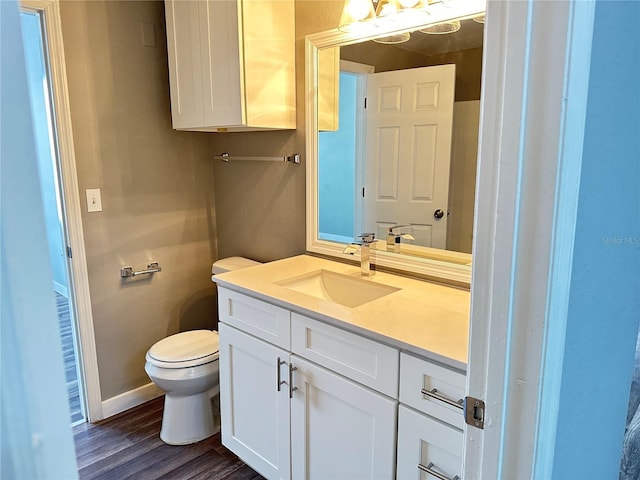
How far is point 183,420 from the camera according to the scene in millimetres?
2209

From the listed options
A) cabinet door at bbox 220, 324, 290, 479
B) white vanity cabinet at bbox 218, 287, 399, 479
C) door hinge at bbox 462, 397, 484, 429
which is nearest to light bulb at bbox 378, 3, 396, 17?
white vanity cabinet at bbox 218, 287, 399, 479

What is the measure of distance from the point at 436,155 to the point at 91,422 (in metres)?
2.13

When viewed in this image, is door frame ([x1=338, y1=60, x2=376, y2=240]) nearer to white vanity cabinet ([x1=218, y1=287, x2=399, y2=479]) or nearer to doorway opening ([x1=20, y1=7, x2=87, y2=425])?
white vanity cabinet ([x1=218, y1=287, x2=399, y2=479])

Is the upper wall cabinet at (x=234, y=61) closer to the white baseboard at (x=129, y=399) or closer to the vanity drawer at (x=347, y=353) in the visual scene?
the vanity drawer at (x=347, y=353)

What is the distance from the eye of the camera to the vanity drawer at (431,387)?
3.83ft

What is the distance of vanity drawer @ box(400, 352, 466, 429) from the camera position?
3.83ft

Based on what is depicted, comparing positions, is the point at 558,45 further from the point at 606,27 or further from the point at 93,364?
the point at 93,364

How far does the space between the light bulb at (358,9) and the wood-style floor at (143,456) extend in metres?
1.94

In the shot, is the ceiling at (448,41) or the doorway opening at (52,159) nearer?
the ceiling at (448,41)

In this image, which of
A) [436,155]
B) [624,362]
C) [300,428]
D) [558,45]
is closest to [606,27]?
[558,45]

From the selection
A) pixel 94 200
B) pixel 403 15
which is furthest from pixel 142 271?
pixel 403 15

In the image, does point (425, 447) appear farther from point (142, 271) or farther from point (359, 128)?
point (142, 271)

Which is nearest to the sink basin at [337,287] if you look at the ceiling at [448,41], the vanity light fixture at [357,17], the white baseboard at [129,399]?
the ceiling at [448,41]

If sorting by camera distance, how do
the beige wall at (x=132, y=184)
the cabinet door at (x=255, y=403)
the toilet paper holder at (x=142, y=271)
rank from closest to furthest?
the cabinet door at (x=255, y=403)
the beige wall at (x=132, y=184)
the toilet paper holder at (x=142, y=271)
